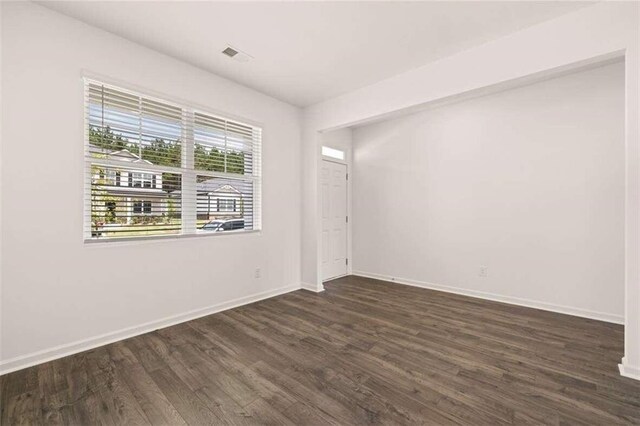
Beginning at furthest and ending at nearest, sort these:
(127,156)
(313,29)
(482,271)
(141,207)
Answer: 1. (482,271)
2. (141,207)
3. (127,156)
4. (313,29)

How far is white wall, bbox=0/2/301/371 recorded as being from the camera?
2.23 m

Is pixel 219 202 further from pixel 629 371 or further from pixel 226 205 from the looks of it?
pixel 629 371

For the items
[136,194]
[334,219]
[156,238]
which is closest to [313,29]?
[136,194]

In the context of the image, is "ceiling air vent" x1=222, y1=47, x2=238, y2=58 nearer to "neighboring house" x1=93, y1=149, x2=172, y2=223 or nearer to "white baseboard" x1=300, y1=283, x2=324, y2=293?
"neighboring house" x1=93, y1=149, x2=172, y2=223

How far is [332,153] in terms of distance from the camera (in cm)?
526

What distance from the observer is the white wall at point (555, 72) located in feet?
7.01

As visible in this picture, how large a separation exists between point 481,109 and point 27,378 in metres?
5.58

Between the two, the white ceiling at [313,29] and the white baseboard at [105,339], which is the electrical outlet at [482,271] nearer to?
the white ceiling at [313,29]

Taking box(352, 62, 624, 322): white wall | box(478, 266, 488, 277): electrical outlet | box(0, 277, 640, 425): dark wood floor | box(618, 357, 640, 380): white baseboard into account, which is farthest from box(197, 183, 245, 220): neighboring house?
box(618, 357, 640, 380): white baseboard

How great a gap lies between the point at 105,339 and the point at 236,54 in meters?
3.08

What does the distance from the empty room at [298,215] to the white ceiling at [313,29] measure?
2 centimetres

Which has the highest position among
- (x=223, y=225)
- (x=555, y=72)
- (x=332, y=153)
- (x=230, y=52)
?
(x=230, y=52)

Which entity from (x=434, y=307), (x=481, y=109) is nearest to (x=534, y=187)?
(x=481, y=109)

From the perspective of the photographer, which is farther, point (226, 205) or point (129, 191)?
point (226, 205)
